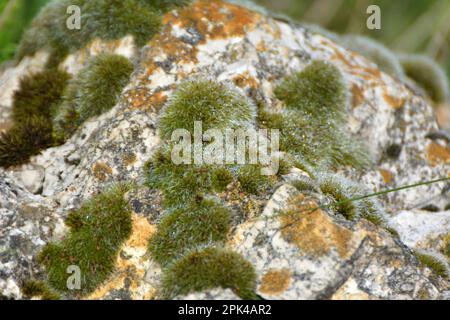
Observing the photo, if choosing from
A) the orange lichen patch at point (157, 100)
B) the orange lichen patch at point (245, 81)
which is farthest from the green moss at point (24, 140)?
the orange lichen patch at point (245, 81)

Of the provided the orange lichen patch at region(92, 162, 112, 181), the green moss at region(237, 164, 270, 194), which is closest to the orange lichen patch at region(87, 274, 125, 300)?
the orange lichen patch at region(92, 162, 112, 181)

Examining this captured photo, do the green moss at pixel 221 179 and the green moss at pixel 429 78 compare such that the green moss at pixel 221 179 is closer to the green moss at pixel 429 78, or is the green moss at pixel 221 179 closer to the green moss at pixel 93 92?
the green moss at pixel 93 92

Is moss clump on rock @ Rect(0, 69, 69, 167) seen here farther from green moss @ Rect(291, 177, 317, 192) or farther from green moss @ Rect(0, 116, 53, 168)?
green moss @ Rect(291, 177, 317, 192)

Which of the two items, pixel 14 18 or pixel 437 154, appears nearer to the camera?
pixel 437 154

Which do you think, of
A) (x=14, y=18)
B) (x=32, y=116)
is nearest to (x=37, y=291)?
(x=32, y=116)

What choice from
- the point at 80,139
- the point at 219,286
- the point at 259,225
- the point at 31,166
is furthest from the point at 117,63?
the point at 219,286

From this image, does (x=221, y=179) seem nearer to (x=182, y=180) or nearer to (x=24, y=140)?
(x=182, y=180)
